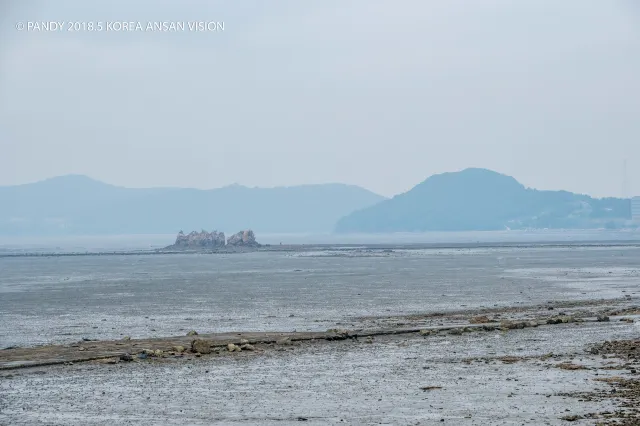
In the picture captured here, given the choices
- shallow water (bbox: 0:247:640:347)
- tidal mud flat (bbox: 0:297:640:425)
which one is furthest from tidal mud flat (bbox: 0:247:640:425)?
shallow water (bbox: 0:247:640:347)

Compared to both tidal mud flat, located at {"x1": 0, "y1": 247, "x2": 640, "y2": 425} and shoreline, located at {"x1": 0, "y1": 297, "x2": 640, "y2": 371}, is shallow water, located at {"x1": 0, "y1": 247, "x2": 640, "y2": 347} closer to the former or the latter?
tidal mud flat, located at {"x1": 0, "y1": 247, "x2": 640, "y2": 425}

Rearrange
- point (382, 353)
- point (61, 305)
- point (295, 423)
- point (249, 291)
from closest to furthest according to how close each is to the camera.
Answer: point (295, 423) → point (382, 353) → point (61, 305) → point (249, 291)

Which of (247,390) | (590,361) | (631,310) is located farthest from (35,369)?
(631,310)

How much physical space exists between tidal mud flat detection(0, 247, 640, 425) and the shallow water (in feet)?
0.80

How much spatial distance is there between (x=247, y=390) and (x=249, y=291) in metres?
45.7

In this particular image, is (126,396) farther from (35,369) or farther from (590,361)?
(590,361)

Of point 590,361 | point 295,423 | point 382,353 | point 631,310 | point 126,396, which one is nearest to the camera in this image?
point 295,423

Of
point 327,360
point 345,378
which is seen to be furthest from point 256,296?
point 345,378

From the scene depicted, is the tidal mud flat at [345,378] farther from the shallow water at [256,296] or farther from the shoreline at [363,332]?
the shallow water at [256,296]

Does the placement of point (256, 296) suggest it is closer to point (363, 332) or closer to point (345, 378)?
point (363, 332)

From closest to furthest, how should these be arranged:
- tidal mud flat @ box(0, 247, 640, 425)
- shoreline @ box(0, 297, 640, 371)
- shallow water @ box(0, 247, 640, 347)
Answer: tidal mud flat @ box(0, 247, 640, 425) < shoreline @ box(0, 297, 640, 371) < shallow water @ box(0, 247, 640, 347)

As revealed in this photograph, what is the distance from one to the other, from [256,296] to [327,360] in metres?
34.9

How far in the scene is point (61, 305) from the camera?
58406 mm

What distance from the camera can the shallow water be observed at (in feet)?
142
